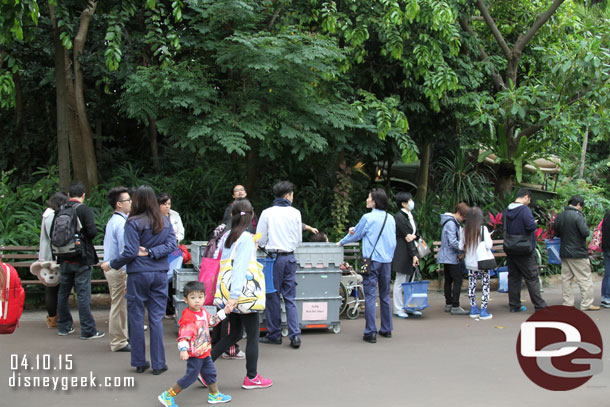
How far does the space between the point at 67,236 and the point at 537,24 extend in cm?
1057

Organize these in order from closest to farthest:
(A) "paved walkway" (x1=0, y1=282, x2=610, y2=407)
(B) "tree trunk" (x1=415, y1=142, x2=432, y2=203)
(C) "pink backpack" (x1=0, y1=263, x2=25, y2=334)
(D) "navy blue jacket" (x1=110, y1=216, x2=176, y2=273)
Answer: (C) "pink backpack" (x1=0, y1=263, x2=25, y2=334)
(A) "paved walkway" (x1=0, y1=282, x2=610, y2=407)
(D) "navy blue jacket" (x1=110, y1=216, x2=176, y2=273)
(B) "tree trunk" (x1=415, y1=142, x2=432, y2=203)

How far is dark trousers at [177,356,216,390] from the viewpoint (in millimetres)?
5309

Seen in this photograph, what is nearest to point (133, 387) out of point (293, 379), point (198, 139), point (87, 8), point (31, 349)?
point (293, 379)

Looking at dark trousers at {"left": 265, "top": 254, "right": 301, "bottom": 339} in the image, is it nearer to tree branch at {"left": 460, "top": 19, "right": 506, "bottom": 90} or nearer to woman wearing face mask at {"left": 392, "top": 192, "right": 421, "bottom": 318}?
woman wearing face mask at {"left": 392, "top": 192, "right": 421, "bottom": 318}

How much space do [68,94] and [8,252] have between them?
12.3 ft

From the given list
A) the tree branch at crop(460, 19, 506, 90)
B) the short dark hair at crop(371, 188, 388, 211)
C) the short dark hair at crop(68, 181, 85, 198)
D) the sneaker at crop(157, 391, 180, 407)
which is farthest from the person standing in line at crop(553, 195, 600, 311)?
the short dark hair at crop(68, 181, 85, 198)

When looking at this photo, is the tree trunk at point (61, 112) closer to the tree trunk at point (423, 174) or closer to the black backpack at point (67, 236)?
the black backpack at point (67, 236)

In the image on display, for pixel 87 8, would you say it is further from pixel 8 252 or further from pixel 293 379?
pixel 293 379

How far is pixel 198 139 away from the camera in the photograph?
10.1 metres

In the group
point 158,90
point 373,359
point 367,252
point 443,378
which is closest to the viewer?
point 443,378

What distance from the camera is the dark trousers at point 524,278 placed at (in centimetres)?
966

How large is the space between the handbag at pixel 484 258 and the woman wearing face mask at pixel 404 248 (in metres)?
1.01

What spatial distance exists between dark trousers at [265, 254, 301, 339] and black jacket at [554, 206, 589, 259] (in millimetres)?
4928

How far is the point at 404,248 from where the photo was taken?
9.46 meters
